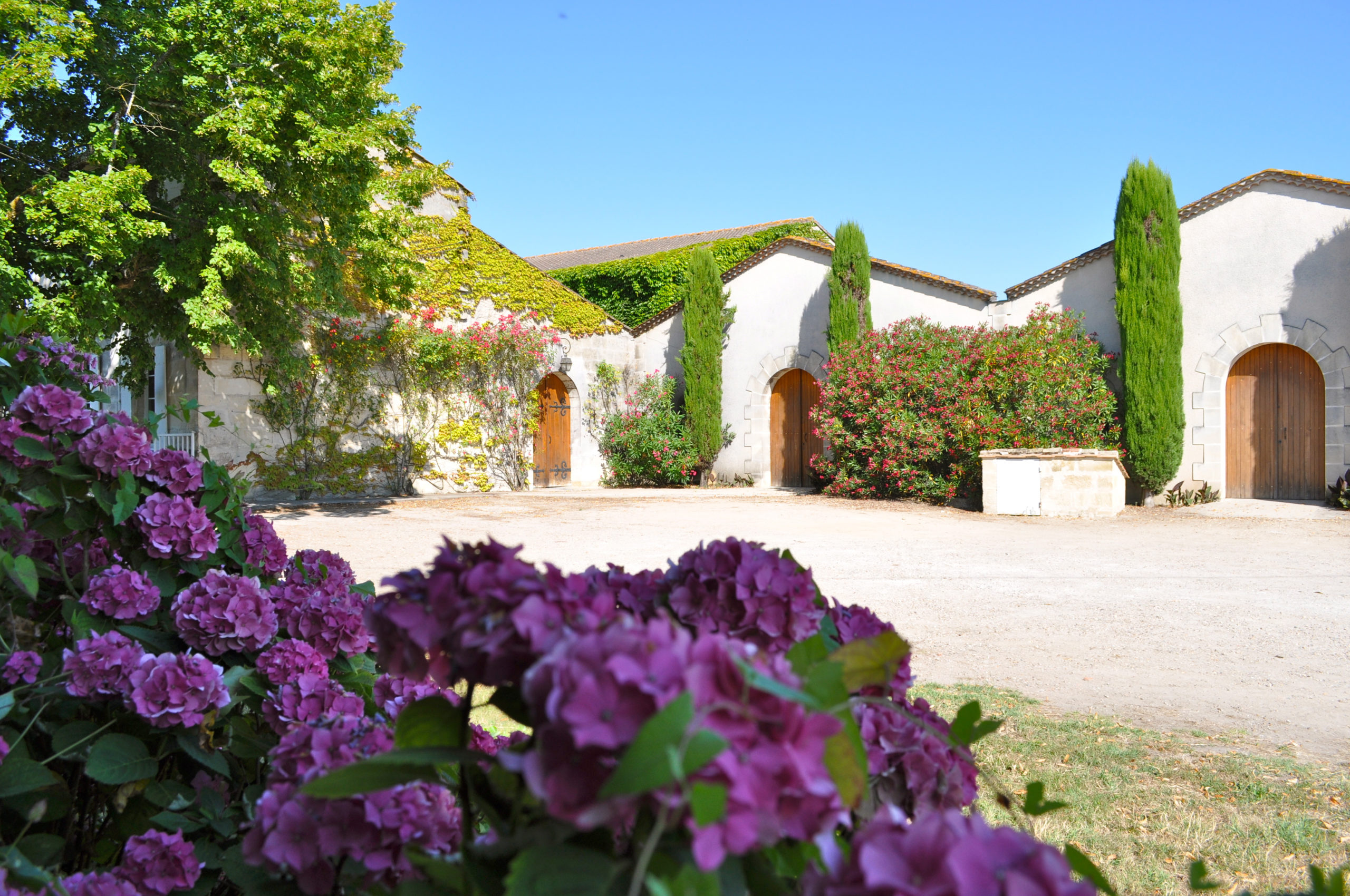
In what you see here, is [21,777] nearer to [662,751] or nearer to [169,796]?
[169,796]

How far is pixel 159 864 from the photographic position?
3.56 ft

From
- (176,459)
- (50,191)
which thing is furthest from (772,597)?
(50,191)

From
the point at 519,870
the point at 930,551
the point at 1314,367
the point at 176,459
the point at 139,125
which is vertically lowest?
the point at 930,551

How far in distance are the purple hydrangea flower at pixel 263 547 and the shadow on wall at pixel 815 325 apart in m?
13.6

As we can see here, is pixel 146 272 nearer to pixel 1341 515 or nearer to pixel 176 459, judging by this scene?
pixel 176 459

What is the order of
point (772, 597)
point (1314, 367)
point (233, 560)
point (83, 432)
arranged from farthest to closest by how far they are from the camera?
point (1314, 367), point (233, 560), point (83, 432), point (772, 597)

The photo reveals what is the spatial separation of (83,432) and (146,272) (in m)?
9.86

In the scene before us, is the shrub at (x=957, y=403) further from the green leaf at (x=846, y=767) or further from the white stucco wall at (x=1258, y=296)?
the green leaf at (x=846, y=767)

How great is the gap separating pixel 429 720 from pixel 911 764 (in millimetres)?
478

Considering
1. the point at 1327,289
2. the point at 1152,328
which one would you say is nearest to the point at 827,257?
the point at 1152,328

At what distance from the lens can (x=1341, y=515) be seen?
1009 centimetres

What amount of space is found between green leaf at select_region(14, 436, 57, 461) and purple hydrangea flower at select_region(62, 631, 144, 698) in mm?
308

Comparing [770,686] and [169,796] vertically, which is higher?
[770,686]

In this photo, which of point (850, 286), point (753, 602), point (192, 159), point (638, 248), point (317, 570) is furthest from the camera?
point (638, 248)
